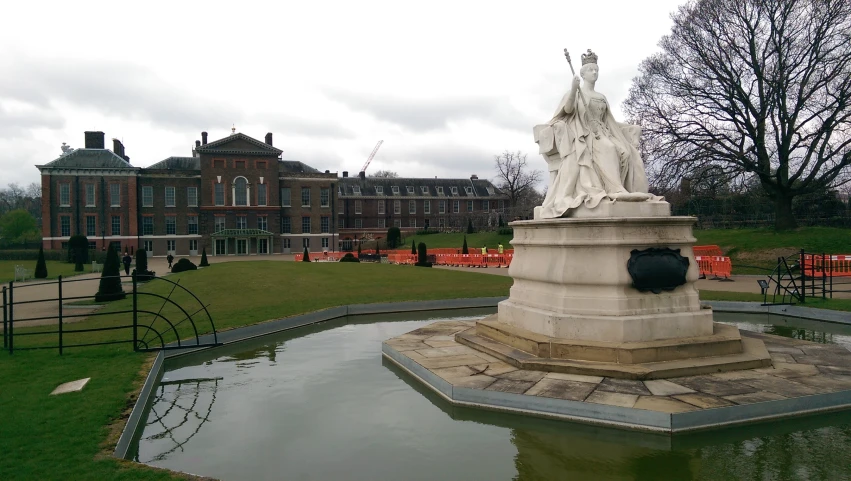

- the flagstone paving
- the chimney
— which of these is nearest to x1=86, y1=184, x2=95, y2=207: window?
the chimney

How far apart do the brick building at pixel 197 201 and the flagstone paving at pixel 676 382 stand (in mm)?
54127

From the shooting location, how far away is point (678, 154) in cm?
2742

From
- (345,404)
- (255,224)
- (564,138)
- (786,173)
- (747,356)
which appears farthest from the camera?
(255,224)

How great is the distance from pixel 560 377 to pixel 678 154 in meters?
24.5

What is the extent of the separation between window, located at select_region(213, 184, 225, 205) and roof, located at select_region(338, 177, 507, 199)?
1994cm

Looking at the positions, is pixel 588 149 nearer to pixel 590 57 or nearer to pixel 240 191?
pixel 590 57

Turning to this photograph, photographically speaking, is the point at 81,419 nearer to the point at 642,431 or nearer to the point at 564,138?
the point at 642,431

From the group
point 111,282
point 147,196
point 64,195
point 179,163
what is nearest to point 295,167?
point 179,163

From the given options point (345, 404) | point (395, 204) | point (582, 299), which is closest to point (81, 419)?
point (345, 404)

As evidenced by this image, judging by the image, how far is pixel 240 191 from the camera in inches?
2297

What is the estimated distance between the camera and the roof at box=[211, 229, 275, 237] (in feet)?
188

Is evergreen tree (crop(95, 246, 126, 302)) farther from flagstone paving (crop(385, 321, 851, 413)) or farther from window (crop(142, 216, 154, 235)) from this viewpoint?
window (crop(142, 216, 154, 235))

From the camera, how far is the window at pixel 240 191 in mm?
58000

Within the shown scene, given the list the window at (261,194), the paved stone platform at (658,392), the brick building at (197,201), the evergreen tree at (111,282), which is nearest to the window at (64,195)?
the brick building at (197,201)
